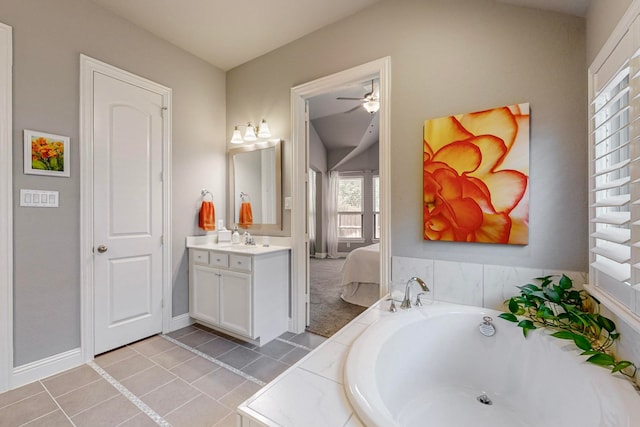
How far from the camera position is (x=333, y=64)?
2404 mm

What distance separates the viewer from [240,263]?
2361mm

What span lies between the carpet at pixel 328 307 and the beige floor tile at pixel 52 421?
1.75 metres

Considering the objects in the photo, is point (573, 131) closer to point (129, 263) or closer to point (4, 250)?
point (129, 263)

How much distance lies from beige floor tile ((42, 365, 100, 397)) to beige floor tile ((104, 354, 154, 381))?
0.31ft

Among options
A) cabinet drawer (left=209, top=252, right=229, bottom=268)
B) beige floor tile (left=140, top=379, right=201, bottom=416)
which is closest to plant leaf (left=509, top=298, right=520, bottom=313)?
beige floor tile (left=140, top=379, right=201, bottom=416)

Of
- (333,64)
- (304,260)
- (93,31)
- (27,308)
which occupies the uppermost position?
(93,31)

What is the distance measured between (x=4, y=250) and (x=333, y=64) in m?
2.67

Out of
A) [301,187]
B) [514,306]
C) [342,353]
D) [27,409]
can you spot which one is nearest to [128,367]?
[27,409]

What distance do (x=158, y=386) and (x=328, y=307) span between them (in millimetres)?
1905

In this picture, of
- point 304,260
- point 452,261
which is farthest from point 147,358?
point 452,261

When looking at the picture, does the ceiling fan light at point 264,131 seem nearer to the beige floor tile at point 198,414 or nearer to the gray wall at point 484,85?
the gray wall at point 484,85

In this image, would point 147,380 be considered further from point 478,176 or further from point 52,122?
point 478,176

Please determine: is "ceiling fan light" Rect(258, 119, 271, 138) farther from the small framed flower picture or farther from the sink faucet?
the small framed flower picture

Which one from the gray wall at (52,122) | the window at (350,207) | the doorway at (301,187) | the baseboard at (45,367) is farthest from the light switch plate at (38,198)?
the window at (350,207)
